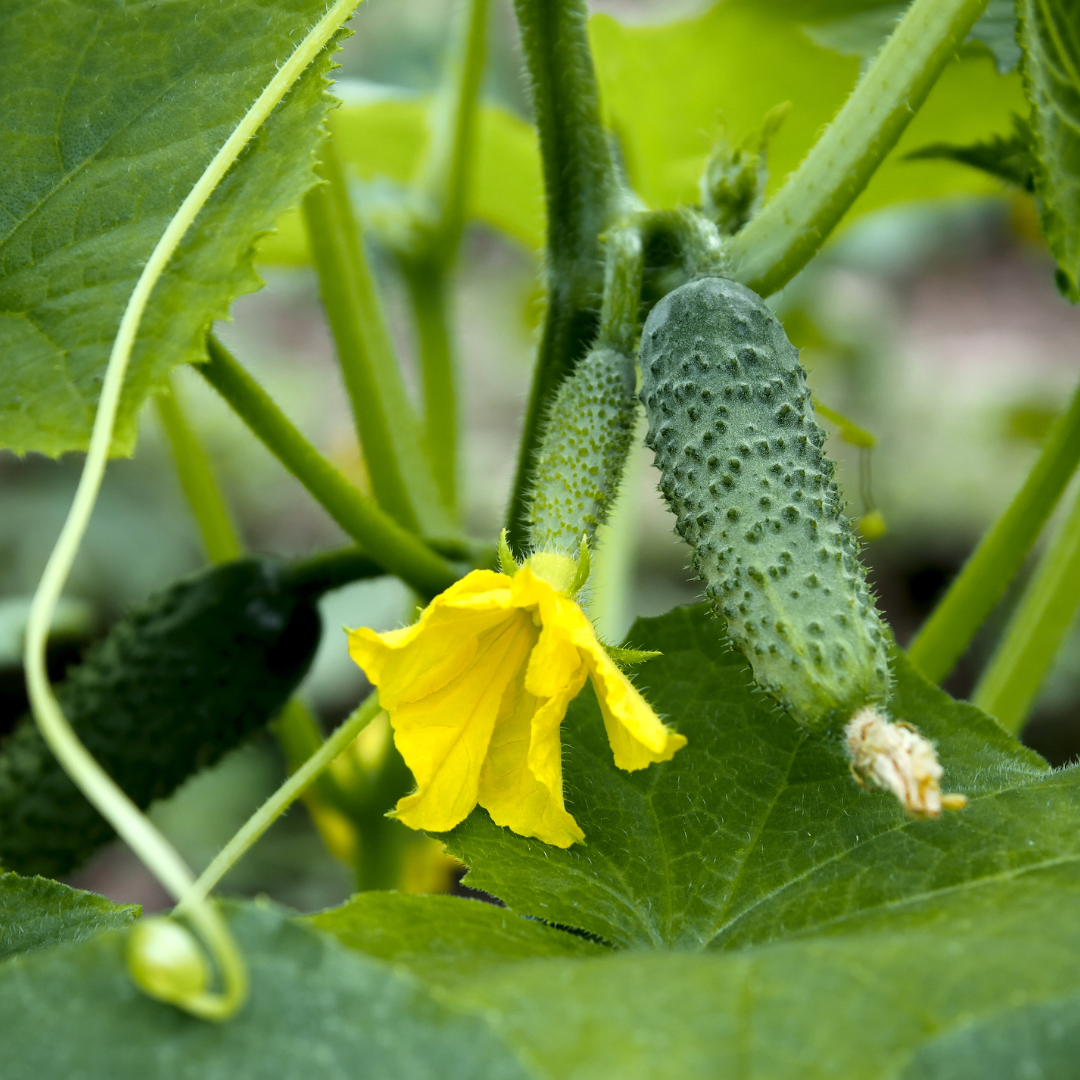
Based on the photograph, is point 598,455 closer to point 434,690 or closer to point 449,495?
point 434,690

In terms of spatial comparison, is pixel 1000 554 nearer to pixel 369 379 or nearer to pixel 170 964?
pixel 369 379

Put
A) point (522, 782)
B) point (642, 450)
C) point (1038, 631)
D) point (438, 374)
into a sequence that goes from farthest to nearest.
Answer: point (642, 450) < point (438, 374) < point (1038, 631) < point (522, 782)

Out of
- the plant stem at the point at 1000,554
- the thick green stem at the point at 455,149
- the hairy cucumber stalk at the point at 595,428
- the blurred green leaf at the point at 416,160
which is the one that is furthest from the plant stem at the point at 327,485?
the blurred green leaf at the point at 416,160

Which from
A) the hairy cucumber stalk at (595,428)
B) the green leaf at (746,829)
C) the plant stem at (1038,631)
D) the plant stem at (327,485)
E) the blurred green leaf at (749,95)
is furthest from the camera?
the blurred green leaf at (749,95)

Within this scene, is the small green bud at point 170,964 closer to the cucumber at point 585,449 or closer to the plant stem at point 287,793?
the plant stem at point 287,793

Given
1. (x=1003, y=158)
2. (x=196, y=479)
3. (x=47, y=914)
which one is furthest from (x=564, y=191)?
(x=196, y=479)

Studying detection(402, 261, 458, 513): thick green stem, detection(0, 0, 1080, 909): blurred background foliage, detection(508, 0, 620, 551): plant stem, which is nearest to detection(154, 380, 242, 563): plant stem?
detection(0, 0, 1080, 909): blurred background foliage

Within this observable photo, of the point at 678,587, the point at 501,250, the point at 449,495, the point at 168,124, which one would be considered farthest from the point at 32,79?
the point at 501,250
